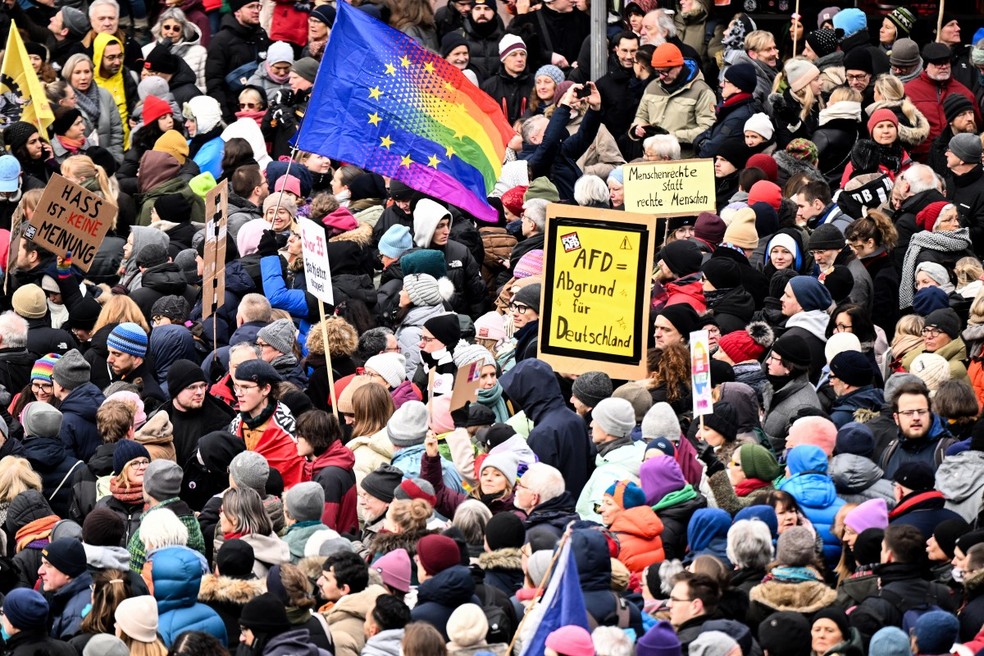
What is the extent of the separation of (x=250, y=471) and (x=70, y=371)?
2245 mm

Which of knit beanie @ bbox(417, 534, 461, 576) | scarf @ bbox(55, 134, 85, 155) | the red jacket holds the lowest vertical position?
knit beanie @ bbox(417, 534, 461, 576)

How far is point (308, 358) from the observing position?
1284 centimetres

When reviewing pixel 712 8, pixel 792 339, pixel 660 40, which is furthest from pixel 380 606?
pixel 712 8

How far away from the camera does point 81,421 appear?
1177 centimetres

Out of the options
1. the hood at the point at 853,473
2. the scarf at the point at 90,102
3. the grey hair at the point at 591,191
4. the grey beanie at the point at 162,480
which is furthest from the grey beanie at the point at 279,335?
the scarf at the point at 90,102

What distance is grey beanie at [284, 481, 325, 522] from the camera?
9.84m

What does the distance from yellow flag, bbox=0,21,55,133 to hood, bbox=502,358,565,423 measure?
20.0ft

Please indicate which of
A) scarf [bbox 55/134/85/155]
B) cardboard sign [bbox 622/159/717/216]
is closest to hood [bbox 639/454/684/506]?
cardboard sign [bbox 622/159/717/216]

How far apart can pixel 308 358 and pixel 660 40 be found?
6354 millimetres

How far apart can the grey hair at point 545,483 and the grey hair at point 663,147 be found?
559cm

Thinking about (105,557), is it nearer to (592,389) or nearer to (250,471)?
(250,471)

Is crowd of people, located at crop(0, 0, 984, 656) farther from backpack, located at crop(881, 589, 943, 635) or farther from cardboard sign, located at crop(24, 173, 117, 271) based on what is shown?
cardboard sign, located at crop(24, 173, 117, 271)

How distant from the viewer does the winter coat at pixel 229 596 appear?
903 centimetres

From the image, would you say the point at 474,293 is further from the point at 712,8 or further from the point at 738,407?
the point at 712,8
